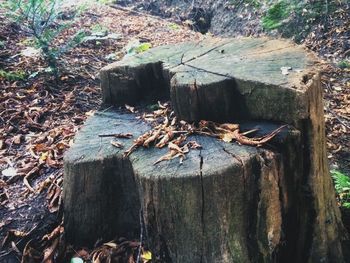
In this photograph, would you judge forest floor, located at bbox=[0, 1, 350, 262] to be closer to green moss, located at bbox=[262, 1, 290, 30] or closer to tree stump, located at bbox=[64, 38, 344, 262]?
tree stump, located at bbox=[64, 38, 344, 262]

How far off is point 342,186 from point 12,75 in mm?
4043

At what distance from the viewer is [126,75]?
10.2 feet

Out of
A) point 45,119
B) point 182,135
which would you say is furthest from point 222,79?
point 45,119

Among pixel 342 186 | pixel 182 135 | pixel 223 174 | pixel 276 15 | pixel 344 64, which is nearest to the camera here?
pixel 223 174

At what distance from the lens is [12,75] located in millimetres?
4809

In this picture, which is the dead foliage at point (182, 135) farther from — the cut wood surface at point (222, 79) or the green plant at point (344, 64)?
the green plant at point (344, 64)

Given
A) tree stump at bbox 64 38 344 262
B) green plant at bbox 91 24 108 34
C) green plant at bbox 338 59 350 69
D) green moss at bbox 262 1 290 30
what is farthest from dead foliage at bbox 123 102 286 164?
green moss at bbox 262 1 290 30

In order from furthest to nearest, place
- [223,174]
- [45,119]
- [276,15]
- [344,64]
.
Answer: [276,15] < [344,64] < [45,119] < [223,174]

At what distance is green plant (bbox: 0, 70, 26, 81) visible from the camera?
4.78m

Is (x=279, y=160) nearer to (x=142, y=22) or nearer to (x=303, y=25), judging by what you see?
(x=303, y=25)

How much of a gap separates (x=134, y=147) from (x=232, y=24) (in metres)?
6.24

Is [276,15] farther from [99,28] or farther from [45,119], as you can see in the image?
[45,119]

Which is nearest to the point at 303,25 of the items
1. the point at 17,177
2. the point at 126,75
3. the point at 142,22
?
the point at 142,22

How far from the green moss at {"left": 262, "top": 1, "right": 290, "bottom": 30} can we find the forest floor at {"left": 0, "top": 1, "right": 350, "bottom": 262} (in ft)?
3.90
